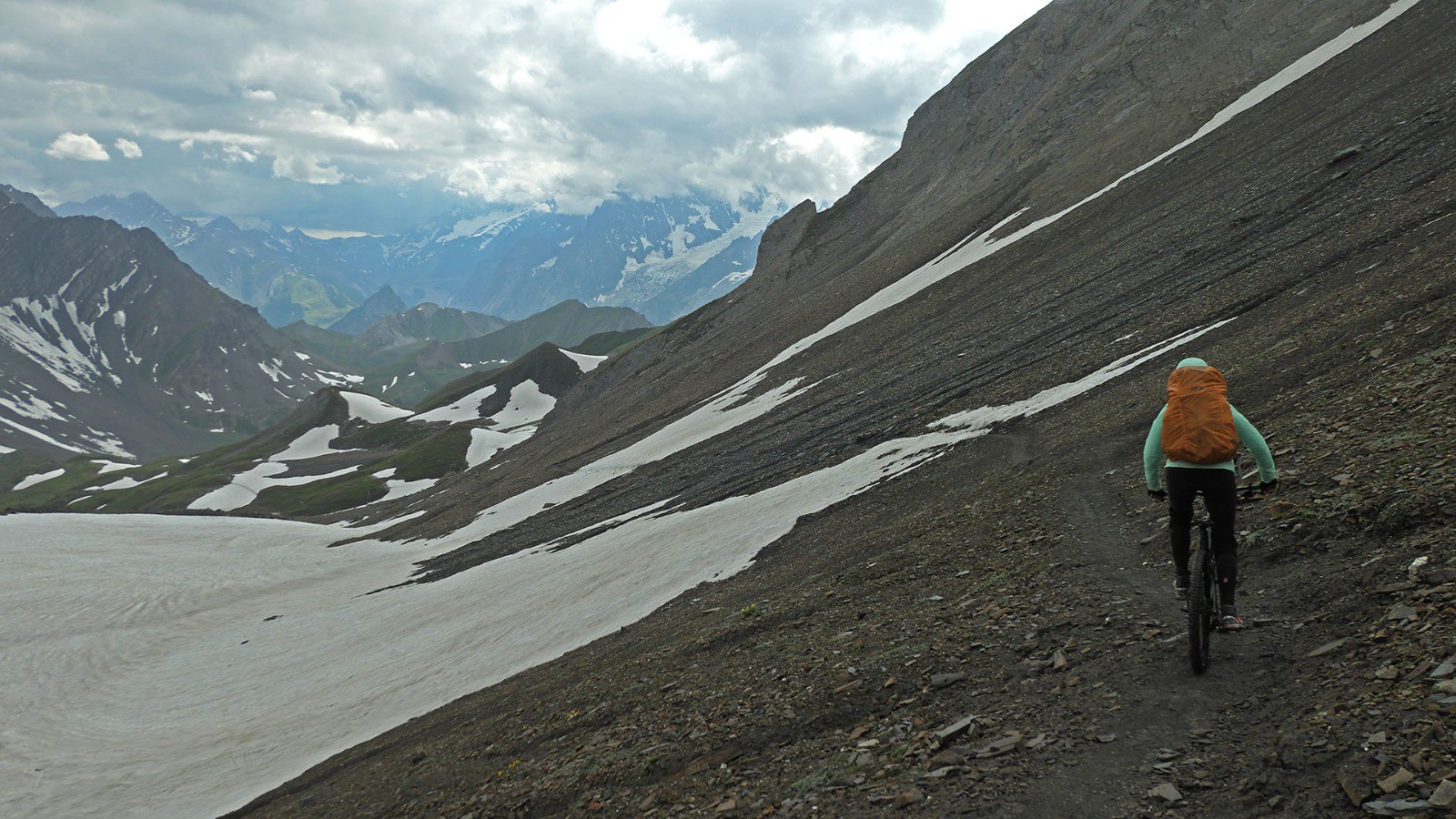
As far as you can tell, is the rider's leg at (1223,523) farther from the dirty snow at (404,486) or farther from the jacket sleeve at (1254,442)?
the dirty snow at (404,486)

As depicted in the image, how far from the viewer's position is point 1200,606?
8.06 m

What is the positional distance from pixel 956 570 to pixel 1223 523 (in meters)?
6.46

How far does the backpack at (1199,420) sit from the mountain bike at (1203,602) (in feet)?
2.69

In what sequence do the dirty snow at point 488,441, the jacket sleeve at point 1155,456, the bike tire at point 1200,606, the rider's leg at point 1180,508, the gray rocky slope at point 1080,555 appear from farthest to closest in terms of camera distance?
the dirty snow at point 488,441 < the jacket sleeve at point 1155,456 < the rider's leg at point 1180,508 < the bike tire at point 1200,606 < the gray rocky slope at point 1080,555

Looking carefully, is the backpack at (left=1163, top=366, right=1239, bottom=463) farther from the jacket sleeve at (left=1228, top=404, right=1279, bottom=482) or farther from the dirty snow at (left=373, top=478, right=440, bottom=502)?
the dirty snow at (left=373, top=478, right=440, bottom=502)

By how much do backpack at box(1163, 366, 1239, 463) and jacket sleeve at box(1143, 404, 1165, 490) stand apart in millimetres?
149

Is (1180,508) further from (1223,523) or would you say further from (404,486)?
(404,486)

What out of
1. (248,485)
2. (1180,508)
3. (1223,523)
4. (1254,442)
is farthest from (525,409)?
(1254,442)

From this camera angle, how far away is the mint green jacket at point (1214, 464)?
27.2 feet

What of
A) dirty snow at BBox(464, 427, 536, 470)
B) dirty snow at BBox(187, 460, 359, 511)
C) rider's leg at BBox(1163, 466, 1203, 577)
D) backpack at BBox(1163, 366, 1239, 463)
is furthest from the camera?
dirty snow at BBox(187, 460, 359, 511)

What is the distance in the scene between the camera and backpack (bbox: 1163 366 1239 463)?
27.1 feet

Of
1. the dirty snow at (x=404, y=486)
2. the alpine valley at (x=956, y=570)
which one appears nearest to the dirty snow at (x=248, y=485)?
the dirty snow at (x=404, y=486)

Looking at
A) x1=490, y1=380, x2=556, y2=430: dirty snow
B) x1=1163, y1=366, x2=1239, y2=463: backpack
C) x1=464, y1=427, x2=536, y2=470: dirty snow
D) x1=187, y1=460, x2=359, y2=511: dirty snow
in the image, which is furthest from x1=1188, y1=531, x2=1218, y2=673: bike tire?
x1=490, y1=380, x2=556, y2=430: dirty snow

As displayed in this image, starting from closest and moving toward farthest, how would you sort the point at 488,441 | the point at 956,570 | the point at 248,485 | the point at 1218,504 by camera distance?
the point at 1218,504 → the point at 956,570 → the point at 488,441 → the point at 248,485
